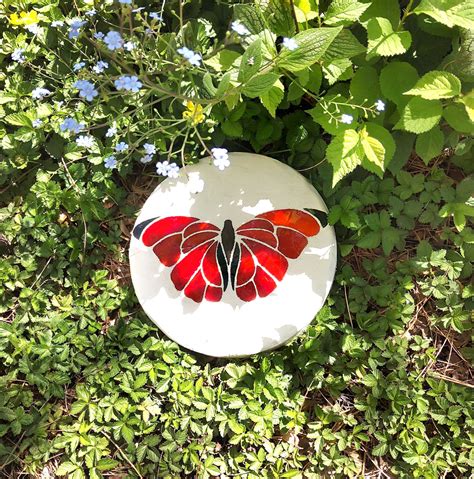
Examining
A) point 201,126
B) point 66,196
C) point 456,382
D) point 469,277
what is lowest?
point 456,382

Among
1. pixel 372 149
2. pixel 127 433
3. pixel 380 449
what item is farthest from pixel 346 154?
pixel 127 433

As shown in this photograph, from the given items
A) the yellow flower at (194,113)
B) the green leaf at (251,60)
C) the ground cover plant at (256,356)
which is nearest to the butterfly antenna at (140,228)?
the ground cover plant at (256,356)

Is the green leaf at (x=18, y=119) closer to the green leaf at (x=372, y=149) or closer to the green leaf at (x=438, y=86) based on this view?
the green leaf at (x=372, y=149)

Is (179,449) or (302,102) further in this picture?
(302,102)

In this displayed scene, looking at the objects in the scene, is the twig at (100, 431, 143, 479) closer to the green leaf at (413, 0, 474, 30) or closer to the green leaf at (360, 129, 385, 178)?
the green leaf at (360, 129, 385, 178)

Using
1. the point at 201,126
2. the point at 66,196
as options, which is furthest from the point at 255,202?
the point at 66,196

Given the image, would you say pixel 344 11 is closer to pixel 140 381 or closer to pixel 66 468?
pixel 140 381

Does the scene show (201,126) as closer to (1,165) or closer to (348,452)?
(1,165)
